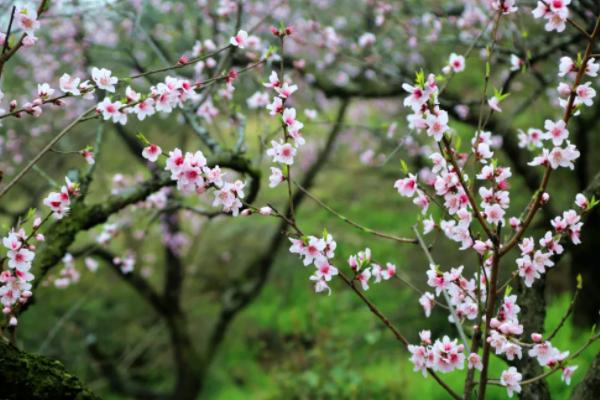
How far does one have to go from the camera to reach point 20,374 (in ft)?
5.99

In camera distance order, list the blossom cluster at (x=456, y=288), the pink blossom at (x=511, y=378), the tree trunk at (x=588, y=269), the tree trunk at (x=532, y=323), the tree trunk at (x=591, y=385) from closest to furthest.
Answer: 1. the pink blossom at (x=511, y=378)
2. the blossom cluster at (x=456, y=288)
3. the tree trunk at (x=591, y=385)
4. the tree trunk at (x=532, y=323)
5. the tree trunk at (x=588, y=269)

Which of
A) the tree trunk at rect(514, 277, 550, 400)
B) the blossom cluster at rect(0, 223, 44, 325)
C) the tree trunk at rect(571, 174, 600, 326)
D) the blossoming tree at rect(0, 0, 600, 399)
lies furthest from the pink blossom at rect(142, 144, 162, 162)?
the tree trunk at rect(571, 174, 600, 326)

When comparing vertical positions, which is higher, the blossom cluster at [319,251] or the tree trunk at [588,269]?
the blossom cluster at [319,251]

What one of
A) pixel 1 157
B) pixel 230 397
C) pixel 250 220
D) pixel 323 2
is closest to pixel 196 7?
pixel 323 2

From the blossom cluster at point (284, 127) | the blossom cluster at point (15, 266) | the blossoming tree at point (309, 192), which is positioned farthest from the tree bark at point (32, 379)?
the blossom cluster at point (284, 127)

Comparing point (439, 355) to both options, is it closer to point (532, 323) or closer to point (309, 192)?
point (532, 323)

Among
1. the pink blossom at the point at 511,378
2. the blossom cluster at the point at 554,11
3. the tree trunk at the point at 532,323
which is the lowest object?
the tree trunk at the point at 532,323

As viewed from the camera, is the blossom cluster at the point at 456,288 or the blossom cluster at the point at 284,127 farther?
the blossom cluster at the point at 456,288

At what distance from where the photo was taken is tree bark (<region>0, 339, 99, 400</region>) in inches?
71.2

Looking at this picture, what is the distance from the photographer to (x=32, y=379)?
1847mm

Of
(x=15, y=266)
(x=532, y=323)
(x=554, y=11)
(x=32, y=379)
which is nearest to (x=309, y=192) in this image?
(x=532, y=323)

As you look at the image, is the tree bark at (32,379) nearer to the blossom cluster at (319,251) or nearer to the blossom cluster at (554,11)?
the blossom cluster at (319,251)

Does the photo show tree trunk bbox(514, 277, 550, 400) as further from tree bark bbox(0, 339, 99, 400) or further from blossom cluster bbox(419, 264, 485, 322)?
tree bark bbox(0, 339, 99, 400)

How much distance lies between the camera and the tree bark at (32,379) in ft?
5.93
